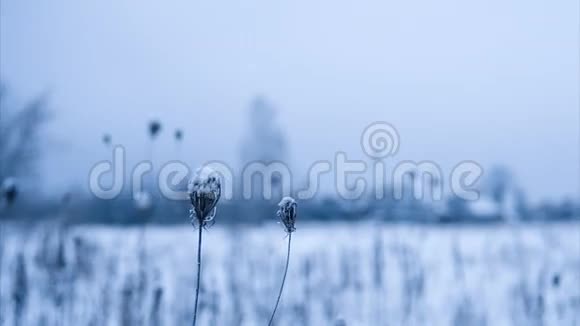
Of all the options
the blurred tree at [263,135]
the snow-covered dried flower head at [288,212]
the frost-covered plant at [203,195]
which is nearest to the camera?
the frost-covered plant at [203,195]

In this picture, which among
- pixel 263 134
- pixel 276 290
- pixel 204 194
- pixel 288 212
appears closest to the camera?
pixel 204 194

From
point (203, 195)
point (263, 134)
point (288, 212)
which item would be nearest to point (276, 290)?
point (288, 212)

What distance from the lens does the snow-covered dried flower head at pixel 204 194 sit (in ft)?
5.94

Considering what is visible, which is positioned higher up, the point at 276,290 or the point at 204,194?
the point at 204,194

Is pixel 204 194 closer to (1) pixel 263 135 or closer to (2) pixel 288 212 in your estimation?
(2) pixel 288 212

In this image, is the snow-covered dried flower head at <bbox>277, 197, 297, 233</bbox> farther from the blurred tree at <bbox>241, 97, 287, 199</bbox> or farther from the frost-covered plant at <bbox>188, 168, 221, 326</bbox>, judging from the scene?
the blurred tree at <bbox>241, 97, 287, 199</bbox>

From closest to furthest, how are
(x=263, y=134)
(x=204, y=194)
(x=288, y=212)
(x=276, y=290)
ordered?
(x=204, y=194) → (x=288, y=212) → (x=276, y=290) → (x=263, y=134)

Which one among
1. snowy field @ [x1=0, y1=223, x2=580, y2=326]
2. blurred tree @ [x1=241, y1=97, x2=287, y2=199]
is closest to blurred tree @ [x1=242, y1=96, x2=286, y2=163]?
blurred tree @ [x1=241, y1=97, x2=287, y2=199]

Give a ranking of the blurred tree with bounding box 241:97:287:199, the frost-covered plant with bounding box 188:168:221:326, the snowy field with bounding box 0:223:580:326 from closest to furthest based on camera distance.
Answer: the frost-covered plant with bounding box 188:168:221:326 < the snowy field with bounding box 0:223:580:326 < the blurred tree with bounding box 241:97:287:199

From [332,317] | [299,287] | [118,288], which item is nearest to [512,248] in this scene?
[299,287]

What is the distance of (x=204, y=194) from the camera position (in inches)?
71.5

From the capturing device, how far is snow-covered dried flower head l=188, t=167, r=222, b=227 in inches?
71.2

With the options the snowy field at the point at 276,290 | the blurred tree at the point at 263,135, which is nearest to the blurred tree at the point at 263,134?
the blurred tree at the point at 263,135

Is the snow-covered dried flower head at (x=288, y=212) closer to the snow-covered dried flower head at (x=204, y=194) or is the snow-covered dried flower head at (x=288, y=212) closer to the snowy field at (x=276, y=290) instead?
the snow-covered dried flower head at (x=204, y=194)
